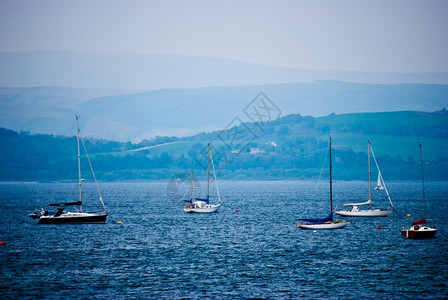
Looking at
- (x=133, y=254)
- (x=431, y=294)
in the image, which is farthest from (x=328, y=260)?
(x=133, y=254)

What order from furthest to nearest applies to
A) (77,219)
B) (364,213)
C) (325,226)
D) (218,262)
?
(364,213), (77,219), (325,226), (218,262)

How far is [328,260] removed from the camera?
72.1m

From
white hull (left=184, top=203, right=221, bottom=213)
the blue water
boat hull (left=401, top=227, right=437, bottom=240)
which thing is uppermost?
white hull (left=184, top=203, right=221, bottom=213)

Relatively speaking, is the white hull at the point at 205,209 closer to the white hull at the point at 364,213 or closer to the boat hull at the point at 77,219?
the white hull at the point at 364,213

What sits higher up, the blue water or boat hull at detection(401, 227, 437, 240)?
boat hull at detection(401, 227, 437, 240)

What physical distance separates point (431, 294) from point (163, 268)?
1106 inches

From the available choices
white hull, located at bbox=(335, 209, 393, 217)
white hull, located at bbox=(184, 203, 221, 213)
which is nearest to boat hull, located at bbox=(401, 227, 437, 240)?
white hull, located at bbox=(335, 209, 393, 217)

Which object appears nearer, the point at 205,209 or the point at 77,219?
the point at 77,219

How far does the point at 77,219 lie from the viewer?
108 metres

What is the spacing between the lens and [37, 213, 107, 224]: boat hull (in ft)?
352

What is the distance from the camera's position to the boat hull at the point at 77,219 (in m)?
107

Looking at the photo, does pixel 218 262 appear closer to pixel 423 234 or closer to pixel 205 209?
pixel 423 234

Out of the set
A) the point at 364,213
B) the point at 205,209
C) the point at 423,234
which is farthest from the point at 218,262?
the point at 205,209

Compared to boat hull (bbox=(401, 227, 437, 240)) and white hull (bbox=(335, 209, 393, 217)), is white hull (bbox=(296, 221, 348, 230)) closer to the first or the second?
boat hull (bbox=(401, 227, 437, 240))
